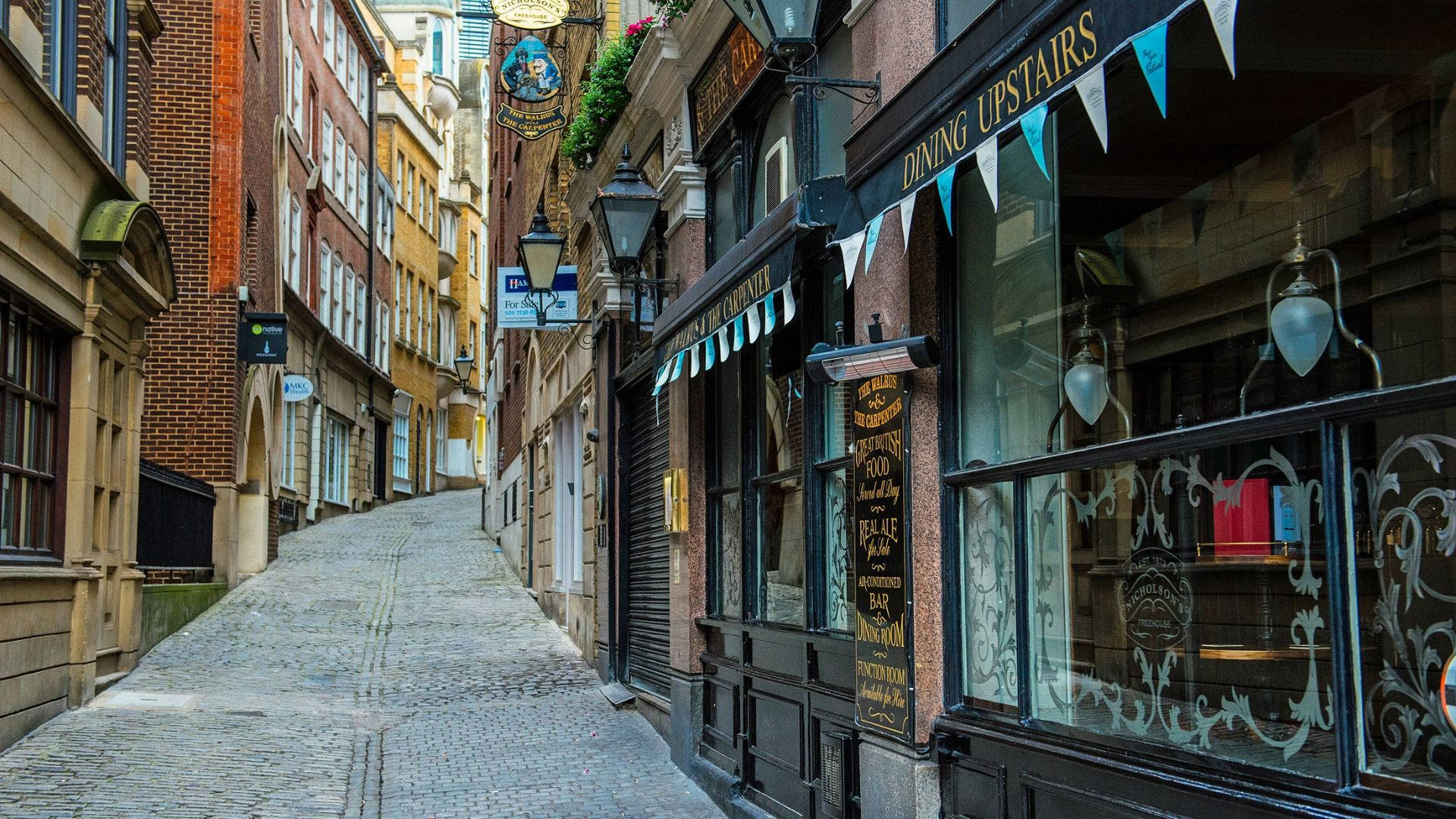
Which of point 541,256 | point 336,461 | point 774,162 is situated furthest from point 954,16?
point 336,461

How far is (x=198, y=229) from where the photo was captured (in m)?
20.0

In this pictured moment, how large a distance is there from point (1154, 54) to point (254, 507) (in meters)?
19.9

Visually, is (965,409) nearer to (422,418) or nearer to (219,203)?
(219,203)

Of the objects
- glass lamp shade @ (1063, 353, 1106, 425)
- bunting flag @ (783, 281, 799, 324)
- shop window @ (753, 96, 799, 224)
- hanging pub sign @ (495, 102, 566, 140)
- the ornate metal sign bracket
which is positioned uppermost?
hanging pub sign @ (495, 102, 566, 140)

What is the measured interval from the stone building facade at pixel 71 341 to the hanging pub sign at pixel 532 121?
4.07m

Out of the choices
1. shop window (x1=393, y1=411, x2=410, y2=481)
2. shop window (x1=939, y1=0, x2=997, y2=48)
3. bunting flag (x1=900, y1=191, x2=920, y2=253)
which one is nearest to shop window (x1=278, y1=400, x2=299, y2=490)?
shop window (x1=393, y1=411, x2=410, y2=481)

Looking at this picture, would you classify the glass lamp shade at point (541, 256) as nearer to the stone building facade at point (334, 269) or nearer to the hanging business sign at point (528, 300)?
the hanging business sign at point (528, 300)

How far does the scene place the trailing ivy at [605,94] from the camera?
42.4 ft

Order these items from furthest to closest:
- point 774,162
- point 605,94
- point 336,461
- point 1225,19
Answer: point 336,461 → point 605,94 → point 774,162 → point 1225,19

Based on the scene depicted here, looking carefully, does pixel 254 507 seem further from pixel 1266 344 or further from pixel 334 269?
pixel 1266 344

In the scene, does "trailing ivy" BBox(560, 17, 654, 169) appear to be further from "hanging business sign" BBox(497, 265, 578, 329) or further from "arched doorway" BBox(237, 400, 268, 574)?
"arched doorway" BBox(237, 400, 268, 574)

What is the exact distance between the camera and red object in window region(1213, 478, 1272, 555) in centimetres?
444

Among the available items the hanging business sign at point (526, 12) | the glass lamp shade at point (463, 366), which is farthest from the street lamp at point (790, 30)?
the glass lamp shade at point (463, 366)

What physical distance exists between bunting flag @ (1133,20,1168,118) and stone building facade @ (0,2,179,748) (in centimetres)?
813
